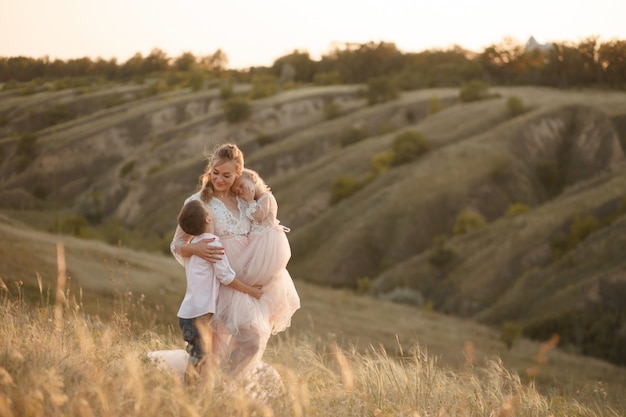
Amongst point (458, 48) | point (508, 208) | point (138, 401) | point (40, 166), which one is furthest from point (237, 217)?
point (458, 48)

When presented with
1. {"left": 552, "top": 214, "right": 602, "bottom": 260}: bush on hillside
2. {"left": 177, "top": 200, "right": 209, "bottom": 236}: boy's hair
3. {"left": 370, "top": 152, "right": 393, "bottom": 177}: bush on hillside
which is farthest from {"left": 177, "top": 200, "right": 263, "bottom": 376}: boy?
{"left": 370, "top": 152, "right": 393, "bottom": 177}: bush on hillside

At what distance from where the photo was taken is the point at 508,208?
209 feet

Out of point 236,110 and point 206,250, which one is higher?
point 206,250

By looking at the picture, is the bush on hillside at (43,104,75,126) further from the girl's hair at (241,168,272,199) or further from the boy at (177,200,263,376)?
the boy at (177,200,263,376)

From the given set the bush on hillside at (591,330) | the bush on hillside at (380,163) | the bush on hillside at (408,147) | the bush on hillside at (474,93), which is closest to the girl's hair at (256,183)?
the bush on hillside at (591,330)

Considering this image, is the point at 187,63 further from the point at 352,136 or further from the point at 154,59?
the point at 154,59

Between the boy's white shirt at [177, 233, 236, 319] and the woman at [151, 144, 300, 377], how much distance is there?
0.08 m

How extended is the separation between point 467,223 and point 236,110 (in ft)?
129

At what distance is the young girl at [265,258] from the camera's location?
6.89 metres

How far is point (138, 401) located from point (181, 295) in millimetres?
16626

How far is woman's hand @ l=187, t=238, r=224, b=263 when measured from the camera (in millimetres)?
6555

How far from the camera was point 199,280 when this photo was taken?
6.57 meters

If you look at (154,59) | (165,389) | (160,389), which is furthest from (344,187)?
(160,389)

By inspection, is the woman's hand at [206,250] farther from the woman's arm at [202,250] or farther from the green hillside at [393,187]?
the green hillside at [393,187]
